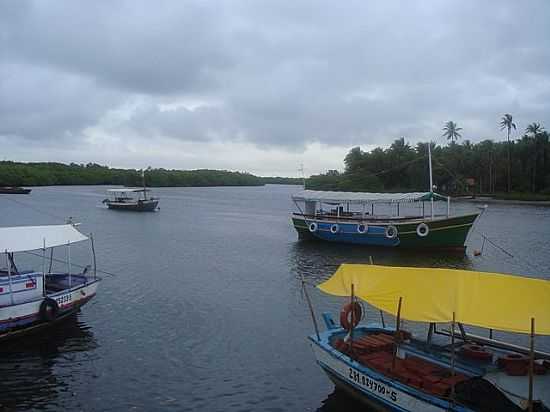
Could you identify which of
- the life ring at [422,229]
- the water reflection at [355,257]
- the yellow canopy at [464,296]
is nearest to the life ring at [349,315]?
the yellow canopy at [464,296]

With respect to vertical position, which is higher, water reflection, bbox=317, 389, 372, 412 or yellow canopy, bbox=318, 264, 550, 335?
yellow canopy, bbox=318, 264, 550, 335

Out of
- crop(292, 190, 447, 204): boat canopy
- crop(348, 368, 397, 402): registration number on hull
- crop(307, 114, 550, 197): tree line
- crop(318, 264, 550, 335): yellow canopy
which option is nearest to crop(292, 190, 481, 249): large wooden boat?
crop(292, 190, 447, 204): boat canopy

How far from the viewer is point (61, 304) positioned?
20.8 metres

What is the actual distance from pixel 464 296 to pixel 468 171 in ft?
396

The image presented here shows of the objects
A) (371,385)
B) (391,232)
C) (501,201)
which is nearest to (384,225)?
(391,232)

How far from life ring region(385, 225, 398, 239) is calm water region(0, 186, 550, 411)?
1.46 m

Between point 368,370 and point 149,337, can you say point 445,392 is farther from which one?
point 149,337

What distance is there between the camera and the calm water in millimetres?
15773

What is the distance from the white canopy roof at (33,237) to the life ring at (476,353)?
49.6 feet

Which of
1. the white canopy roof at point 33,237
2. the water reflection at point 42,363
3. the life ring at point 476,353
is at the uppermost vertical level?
the white canopy roof at point 33,237

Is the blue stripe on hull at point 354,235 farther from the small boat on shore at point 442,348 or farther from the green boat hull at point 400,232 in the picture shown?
the small boat on shore at point 442,348

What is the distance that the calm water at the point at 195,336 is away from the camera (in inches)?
621

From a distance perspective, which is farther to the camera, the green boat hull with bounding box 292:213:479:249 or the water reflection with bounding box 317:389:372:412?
the green boat hull with bounding box 292:213:479:249

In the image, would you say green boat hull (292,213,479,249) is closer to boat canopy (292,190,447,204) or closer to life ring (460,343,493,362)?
boat canopy (292,190,447,204)
